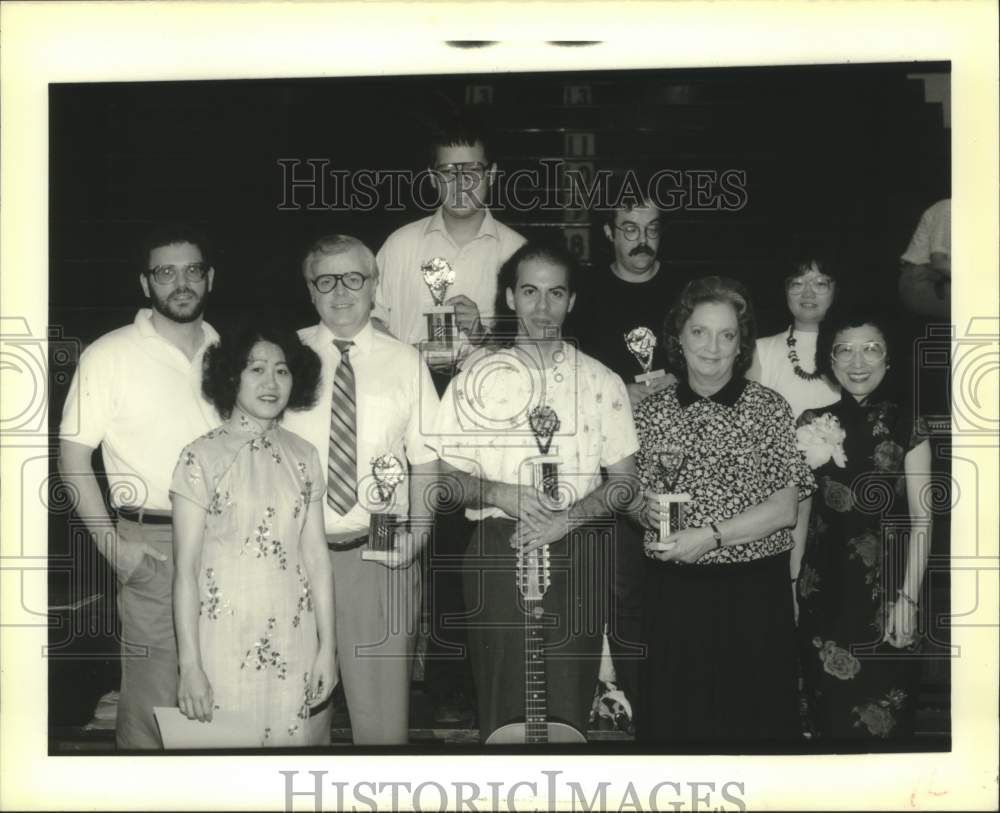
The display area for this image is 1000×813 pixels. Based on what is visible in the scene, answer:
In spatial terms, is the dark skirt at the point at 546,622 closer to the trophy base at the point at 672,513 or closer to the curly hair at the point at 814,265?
the trophy base at the point at 672,513

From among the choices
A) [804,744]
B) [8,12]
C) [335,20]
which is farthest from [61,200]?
[804,744]

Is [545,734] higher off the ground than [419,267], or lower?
lower

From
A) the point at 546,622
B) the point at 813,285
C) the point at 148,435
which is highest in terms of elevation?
the point at 813,285

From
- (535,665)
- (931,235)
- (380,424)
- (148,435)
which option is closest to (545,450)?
(380,424)

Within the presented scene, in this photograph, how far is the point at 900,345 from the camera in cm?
315

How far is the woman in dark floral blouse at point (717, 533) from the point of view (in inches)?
123

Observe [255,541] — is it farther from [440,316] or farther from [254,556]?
[440,316]

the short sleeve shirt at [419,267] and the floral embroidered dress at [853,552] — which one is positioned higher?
the short sleeve shirt at [419,267]

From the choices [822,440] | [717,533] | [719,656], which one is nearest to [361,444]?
[717,533]

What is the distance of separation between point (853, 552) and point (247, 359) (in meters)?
1.79

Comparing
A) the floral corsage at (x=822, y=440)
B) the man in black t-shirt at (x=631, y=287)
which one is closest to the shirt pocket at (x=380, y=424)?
the man in black t-shirt at (x=631, y=287)

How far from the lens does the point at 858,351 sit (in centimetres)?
315

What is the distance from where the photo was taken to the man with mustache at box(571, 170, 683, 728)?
3145 mm

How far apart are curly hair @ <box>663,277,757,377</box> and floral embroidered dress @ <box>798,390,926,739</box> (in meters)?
0.25
